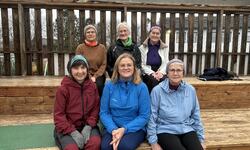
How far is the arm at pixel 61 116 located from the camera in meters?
2.63

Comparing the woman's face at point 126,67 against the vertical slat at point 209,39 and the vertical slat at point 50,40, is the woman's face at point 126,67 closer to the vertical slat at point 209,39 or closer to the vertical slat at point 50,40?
the vertical slat at point 50,40

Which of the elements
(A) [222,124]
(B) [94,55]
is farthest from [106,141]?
(A) [222,124]

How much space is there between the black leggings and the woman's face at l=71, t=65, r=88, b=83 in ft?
2.91

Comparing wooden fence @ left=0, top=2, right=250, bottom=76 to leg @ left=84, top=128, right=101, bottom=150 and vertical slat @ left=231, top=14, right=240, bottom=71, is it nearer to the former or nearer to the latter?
vertical slat @ left=231, top=14, right=240, bottom=71

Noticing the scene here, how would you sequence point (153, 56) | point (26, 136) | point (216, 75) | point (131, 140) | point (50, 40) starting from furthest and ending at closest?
point (50, 40), point (216, 75), point (153, 56), point (26, 136), point (131, 140)

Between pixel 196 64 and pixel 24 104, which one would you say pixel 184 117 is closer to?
pixel 24 104

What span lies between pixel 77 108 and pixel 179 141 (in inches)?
38.0

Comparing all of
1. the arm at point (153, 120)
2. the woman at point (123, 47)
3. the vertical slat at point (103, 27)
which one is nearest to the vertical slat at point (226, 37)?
the vertical slat at point (103, 27)

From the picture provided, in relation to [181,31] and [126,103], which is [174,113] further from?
[181,31]

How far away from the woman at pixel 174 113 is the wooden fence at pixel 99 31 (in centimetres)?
273

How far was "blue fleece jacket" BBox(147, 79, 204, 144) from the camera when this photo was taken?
2.77 m

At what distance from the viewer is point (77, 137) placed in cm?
260

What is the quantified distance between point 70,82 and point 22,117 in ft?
4.92

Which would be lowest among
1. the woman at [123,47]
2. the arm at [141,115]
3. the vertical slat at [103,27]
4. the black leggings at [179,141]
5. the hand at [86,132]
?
the black leggings at [179,141]
